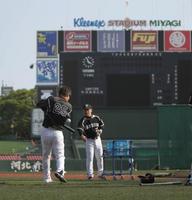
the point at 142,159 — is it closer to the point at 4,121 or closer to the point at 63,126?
the point at 63,126

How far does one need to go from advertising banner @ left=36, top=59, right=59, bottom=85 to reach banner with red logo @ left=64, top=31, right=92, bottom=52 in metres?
1.55

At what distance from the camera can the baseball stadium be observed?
71.5ft

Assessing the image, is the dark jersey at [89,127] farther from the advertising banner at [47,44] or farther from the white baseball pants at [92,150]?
the advertising banner at [47,44]

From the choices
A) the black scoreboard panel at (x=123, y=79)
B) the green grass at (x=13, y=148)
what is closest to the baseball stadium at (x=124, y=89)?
the black scoreboard panel at (x=123, y=79)

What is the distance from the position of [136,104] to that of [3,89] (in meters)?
117

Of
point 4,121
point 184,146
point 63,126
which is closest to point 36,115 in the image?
point 184,146

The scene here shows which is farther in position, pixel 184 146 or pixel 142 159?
pixel 142 159

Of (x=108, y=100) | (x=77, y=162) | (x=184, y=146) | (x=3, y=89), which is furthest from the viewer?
(x=3, y=89)

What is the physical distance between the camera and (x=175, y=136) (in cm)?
2147

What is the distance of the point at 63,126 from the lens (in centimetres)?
1063

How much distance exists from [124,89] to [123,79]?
569 millimetres

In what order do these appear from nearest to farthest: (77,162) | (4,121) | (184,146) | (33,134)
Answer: (184,146), (77,162), (33,134), (4,121)

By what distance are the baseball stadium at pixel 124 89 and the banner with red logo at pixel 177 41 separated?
2.3 inches

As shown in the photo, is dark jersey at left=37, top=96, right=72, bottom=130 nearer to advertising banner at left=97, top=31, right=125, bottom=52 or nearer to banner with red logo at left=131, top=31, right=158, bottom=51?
advertising banner at left=97, top=31, right=125, bottom=52
